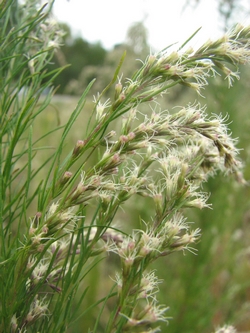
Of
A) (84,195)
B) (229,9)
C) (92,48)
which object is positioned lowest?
(92,48)

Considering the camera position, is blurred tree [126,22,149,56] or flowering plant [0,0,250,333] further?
blurred tree [126,22,149,56]

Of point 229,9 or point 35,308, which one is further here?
point 229,9

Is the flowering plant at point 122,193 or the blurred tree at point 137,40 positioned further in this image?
the blurred tree at point 137,40

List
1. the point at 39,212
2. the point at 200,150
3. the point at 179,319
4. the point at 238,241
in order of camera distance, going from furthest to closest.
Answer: the point at 238,241 → the point at 179,319 → the point at 200,150 → the point at 39,212

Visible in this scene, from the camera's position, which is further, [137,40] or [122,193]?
[137,40]

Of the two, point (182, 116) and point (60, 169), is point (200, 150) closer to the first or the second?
point (182, 116)

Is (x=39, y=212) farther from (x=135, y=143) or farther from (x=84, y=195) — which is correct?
(x=135, y=143)

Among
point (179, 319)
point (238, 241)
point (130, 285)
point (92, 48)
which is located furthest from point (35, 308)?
point (92, 48)

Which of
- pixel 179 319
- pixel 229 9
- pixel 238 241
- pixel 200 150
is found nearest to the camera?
pixel 200 150

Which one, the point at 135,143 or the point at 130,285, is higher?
the point at 135,143

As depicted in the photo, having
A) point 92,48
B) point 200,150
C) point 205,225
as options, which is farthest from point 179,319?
point 92,48
